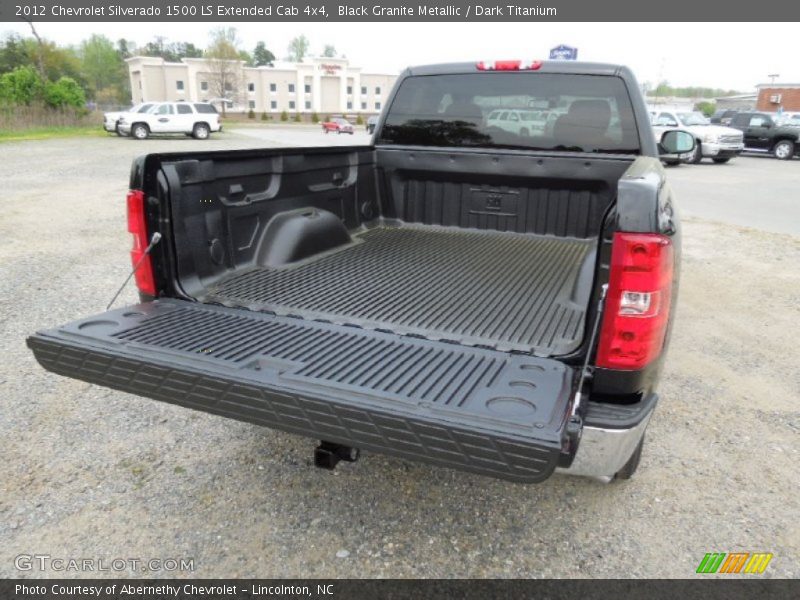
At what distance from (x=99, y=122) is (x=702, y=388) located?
45450mm

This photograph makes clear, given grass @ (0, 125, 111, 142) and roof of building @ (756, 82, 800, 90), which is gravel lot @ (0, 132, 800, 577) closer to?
grass @ (0, 125, 111, 142)

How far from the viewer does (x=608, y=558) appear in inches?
96.0

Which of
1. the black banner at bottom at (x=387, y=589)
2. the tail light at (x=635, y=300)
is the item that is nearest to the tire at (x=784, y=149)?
the black banner at bottom at (x=387, y=589)

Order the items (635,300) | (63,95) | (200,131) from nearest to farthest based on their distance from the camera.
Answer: (635,300)
(200,131)
(63,95)

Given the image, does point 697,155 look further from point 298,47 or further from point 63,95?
point 298,47

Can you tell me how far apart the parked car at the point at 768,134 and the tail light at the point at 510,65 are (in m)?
24.4

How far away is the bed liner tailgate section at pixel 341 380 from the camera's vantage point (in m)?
1.73

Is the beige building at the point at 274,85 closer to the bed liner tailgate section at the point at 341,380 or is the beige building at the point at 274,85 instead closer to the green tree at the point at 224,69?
the green tree at the point at 224,69

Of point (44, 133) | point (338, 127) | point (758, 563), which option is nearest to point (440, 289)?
point (758, 563)

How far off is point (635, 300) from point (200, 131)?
3147 cm

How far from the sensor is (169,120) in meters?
29.1

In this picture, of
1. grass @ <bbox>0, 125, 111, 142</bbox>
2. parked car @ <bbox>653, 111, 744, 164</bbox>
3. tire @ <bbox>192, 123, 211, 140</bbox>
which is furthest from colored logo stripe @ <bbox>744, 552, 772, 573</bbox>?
grass @ <bbox>0, 125, 111, 142</bbox>

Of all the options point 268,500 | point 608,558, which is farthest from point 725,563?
point 268,500

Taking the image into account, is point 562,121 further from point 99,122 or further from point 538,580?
point 99,122
